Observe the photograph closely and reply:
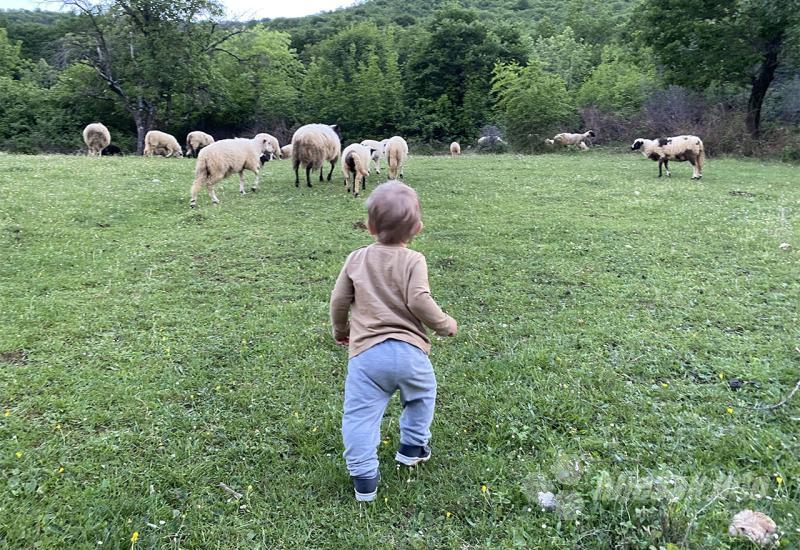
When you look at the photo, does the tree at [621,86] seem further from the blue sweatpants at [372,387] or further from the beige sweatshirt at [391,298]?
the blue sweatpants at [372,387]

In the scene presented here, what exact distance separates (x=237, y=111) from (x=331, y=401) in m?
39.7

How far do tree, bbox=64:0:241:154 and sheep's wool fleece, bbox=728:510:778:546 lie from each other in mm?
33780

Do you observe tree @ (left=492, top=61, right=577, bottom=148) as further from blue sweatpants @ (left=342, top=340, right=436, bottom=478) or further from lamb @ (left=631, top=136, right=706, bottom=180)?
blue sweatpants @ (left=342, top=340, right=436, bottom=478)

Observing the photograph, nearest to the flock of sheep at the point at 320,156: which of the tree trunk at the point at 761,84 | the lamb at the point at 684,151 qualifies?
the lamb at the point at 684,151

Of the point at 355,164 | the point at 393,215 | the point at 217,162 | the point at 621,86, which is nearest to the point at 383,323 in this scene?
the point at 393,215

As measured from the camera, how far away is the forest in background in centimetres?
2130

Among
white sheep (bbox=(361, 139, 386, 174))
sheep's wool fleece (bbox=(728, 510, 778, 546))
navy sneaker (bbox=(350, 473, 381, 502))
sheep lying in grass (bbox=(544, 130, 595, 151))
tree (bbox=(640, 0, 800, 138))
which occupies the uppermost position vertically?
tree (bbox=(640, 0, 800, 138))

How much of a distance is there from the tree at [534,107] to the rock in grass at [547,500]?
2566cm

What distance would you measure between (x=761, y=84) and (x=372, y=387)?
25487mm

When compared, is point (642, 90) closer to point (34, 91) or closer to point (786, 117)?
point (786, 117)

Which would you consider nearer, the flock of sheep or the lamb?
the flock of sheep

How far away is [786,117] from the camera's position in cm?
2192

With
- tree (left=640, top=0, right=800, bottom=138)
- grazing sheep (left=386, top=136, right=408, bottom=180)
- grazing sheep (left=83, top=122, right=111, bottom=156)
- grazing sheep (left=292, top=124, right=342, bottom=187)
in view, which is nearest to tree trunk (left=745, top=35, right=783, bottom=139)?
tree (left=640, top=0, right=800, bottom=138)

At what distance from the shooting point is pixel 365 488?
271cm
